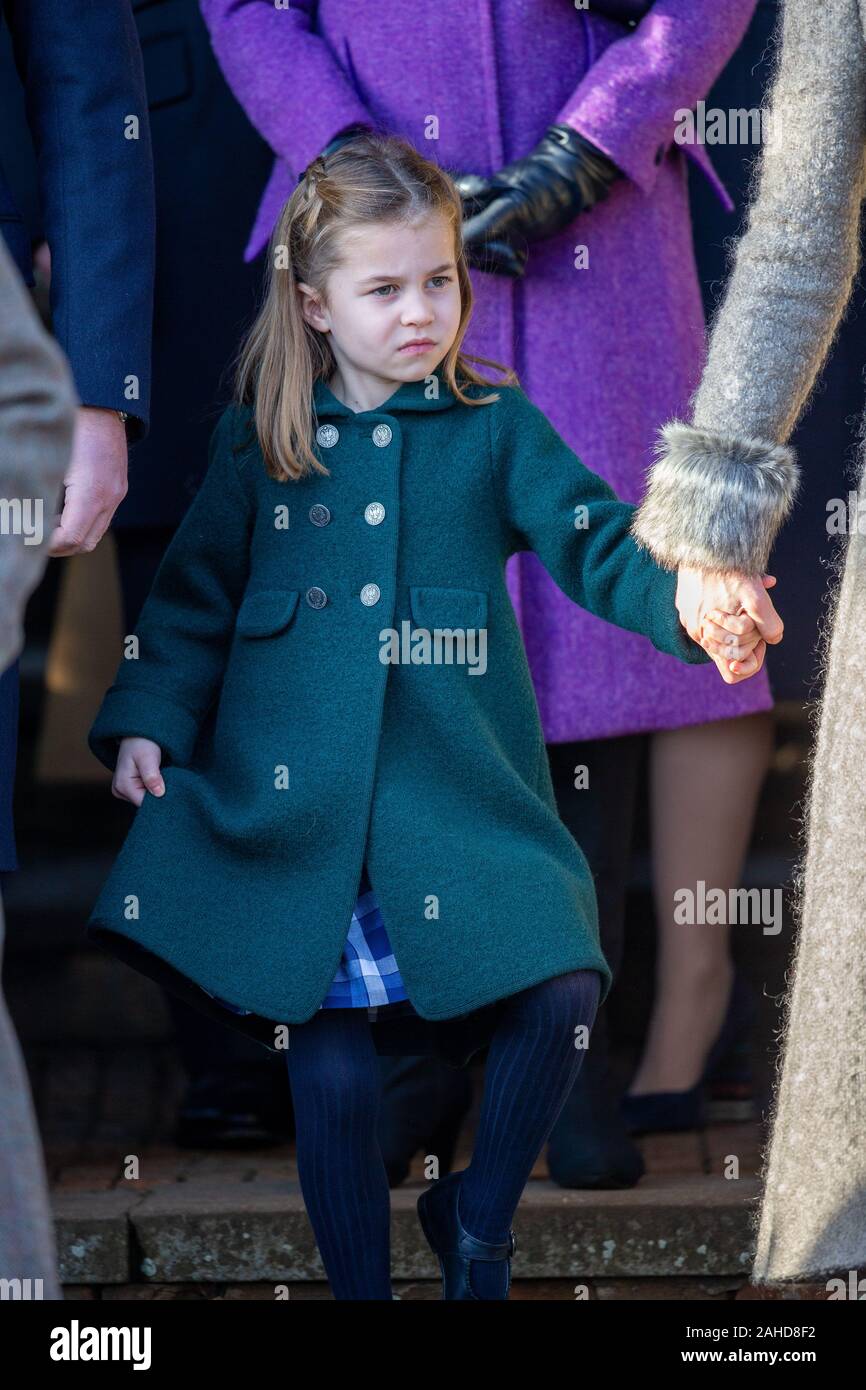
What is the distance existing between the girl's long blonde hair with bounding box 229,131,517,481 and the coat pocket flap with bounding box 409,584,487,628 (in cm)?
19

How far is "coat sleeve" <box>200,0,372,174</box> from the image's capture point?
9.22ft

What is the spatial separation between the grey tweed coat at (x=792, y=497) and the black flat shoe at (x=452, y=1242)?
33cm

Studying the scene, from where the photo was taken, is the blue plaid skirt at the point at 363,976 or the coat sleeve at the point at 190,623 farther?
the coat sleeve at the point at 190,623

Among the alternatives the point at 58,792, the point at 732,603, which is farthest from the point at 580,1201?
the point at 58,792

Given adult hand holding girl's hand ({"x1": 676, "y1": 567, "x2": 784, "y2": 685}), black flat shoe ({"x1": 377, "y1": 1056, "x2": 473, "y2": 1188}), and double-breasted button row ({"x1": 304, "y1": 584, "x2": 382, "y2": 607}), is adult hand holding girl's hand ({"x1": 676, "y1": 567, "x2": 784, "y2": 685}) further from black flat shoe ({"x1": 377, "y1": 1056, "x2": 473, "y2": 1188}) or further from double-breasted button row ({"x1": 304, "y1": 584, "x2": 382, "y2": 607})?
black flat shoe ({"x1": 377, "y1": 1056, "x2": 473, "y2": 1188})

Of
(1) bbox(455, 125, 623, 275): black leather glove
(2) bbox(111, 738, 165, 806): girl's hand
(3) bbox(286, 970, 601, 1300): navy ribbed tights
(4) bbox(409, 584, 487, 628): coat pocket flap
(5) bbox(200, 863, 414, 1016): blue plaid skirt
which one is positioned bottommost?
(3) bbox(286, 970, 601, 1300): navy ribbed tights

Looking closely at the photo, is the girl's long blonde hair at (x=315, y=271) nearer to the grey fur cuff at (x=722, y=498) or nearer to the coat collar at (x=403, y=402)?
the coat collar at (x=403, y=402)

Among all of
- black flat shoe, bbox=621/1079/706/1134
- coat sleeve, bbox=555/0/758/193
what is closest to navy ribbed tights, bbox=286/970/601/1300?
black flat shoe, bbox=621/1079/706/1134

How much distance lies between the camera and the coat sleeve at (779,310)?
6.61 feet

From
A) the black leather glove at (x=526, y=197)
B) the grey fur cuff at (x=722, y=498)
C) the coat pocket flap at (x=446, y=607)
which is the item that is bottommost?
the coat pocket flap at (x=446, y=607)

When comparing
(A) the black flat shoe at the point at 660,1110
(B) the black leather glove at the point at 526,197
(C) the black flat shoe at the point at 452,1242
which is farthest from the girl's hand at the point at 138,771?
(A) the black flat shoe at the point at 660,1110

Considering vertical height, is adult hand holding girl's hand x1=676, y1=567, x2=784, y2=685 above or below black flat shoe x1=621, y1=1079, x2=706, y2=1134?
above

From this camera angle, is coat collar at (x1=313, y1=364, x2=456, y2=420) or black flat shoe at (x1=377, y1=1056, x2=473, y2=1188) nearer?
coat collar at (x1=313, y1=364, x2=456, y2=420)

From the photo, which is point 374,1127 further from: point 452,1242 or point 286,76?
point 286,76
